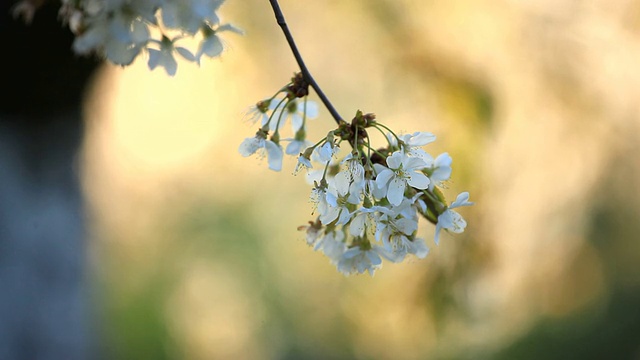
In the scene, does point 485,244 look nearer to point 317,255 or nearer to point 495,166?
point 495,166

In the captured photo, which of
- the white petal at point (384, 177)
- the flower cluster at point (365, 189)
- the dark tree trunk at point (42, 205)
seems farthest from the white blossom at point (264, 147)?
the dark tree trunk at point (42, 205)

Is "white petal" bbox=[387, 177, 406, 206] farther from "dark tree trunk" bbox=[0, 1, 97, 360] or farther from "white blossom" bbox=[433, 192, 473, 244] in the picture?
"dark tree trunk" bbox=[0, 1, 97, 360]

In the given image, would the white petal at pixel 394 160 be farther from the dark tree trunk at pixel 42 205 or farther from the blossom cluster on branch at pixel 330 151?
the dark tree trunk at pixel 42 205

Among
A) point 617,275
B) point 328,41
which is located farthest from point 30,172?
point 617,275

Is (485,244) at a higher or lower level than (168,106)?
lower

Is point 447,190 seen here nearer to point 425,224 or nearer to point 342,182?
point 425,224

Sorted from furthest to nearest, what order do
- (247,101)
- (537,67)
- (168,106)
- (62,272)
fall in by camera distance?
(168,106)
(247,101)
(537,67)
(62,272)

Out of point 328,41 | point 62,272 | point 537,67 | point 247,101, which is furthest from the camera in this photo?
point 247,101
